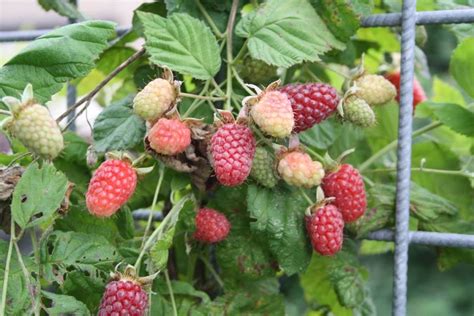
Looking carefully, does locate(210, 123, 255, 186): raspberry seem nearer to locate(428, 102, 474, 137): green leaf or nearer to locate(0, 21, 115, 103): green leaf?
locate(0, 21, 115, 103): green leaf

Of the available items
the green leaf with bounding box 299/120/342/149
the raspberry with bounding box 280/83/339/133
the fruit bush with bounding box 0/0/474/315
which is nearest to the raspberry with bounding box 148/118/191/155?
the fruit bush with bounding box 0/0/474/315

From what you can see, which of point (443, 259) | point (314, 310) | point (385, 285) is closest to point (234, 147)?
point (443, 259)

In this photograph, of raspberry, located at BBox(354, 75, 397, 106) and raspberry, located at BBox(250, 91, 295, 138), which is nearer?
raspberry, located at BBox(250, 91, 295, 138)

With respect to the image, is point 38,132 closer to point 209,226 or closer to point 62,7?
point 209,226

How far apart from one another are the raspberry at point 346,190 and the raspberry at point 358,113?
53 millimetres

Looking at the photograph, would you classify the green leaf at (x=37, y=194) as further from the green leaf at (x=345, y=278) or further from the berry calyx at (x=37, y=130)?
the green leaf at (x=345, y=278)

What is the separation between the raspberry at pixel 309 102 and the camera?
804 mm

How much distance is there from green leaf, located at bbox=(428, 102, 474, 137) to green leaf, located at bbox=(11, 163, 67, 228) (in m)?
0.43

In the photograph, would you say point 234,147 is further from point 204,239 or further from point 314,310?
point 314,310

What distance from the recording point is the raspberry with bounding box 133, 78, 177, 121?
0.76 meters

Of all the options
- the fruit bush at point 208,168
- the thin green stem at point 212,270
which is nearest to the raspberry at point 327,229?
the fruit bush at point 208,168

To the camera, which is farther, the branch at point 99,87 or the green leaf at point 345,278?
the green leaf at point 345,278

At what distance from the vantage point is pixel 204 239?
88cm

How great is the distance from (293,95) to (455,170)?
1.16ft
